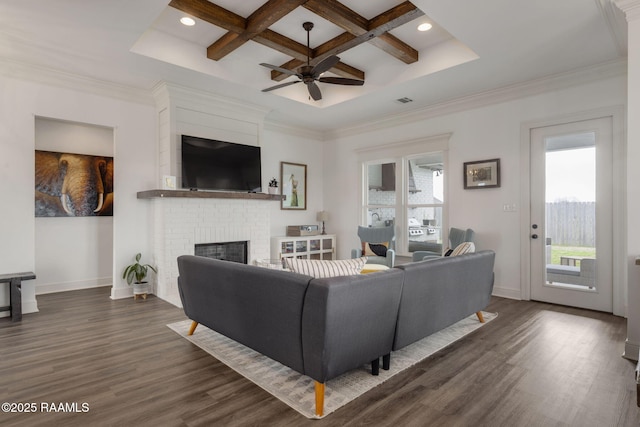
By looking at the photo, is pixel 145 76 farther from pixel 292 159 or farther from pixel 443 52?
pixel 443 52

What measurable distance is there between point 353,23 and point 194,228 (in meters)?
3.27

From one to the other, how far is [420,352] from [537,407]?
2.96 feet

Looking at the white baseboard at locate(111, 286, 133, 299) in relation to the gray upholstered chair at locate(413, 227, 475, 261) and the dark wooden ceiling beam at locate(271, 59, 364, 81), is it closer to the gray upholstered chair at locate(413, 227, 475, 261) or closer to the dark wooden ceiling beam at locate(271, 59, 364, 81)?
the dark wooden ceiling beam at locate(271, 59, 364, 81)

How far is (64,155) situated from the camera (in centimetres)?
500

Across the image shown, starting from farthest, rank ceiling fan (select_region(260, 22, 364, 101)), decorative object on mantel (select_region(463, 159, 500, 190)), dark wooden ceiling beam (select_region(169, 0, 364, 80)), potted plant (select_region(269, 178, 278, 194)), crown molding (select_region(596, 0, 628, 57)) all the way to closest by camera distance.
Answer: potted plant (select_region(269, 178, 278, 194)) < decorative object on mantel (select_region(463, 159, 500, 190)) < ceiling fan (select_region(260, 22, 364, 101)) < dark wooden ceiling beam (select_region(169, 0, 364, 80)) < crown molding (select_region(596, 0, 628, 57))

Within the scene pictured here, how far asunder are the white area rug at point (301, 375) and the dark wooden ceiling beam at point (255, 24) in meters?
2.92

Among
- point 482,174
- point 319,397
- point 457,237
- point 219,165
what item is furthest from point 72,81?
point 482,174

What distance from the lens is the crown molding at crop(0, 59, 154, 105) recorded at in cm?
389

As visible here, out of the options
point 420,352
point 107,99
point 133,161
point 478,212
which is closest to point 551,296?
point 478,212

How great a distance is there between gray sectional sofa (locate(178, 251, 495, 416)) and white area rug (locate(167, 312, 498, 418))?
0.41ft

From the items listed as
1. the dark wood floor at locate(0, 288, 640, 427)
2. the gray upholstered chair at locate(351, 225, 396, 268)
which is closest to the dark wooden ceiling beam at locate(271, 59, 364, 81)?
the gray upholstered chair at locate(351, 225, 396, 268)

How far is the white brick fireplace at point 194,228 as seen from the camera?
4566 millimetres

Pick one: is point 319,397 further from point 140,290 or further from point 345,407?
point 140,290

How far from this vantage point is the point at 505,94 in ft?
15.1
